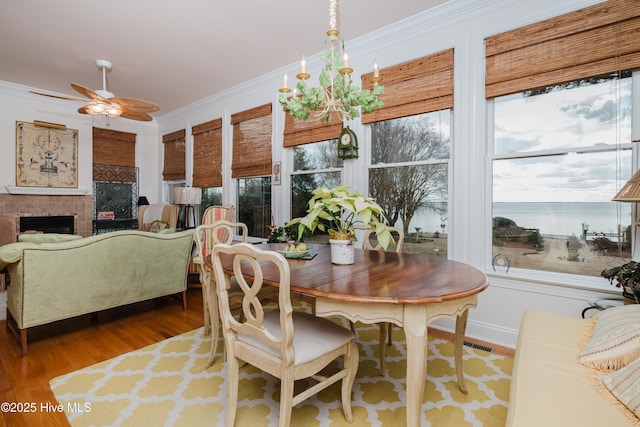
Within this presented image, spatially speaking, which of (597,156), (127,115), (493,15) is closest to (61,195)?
(127,115)

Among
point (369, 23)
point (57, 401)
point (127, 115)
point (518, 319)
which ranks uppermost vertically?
point (369, 23)

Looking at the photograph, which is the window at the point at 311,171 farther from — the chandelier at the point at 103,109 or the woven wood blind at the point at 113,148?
the woven wood blind at the point at 113,148

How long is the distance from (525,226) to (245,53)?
3.34m

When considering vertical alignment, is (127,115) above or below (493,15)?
below

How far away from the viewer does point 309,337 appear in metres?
1.55

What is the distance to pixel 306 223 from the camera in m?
1.76

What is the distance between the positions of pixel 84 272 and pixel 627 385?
3.30 metres

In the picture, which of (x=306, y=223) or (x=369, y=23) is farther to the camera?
(x=369, y=23)

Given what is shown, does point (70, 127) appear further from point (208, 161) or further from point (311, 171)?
point (311, 171)

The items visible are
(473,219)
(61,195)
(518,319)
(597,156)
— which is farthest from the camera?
(61,195)

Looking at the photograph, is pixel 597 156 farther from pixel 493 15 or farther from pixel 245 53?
pixel 245 53

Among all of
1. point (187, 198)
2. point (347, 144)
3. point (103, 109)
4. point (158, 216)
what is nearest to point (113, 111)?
point (103, 109)

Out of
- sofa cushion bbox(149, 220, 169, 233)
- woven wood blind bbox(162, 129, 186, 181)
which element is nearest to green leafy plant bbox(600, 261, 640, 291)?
sofa cushion bbox(149, 220, 169, 233)

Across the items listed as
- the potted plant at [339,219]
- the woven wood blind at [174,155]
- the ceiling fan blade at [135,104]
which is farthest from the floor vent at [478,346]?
the woven wood blind at [174,155]
